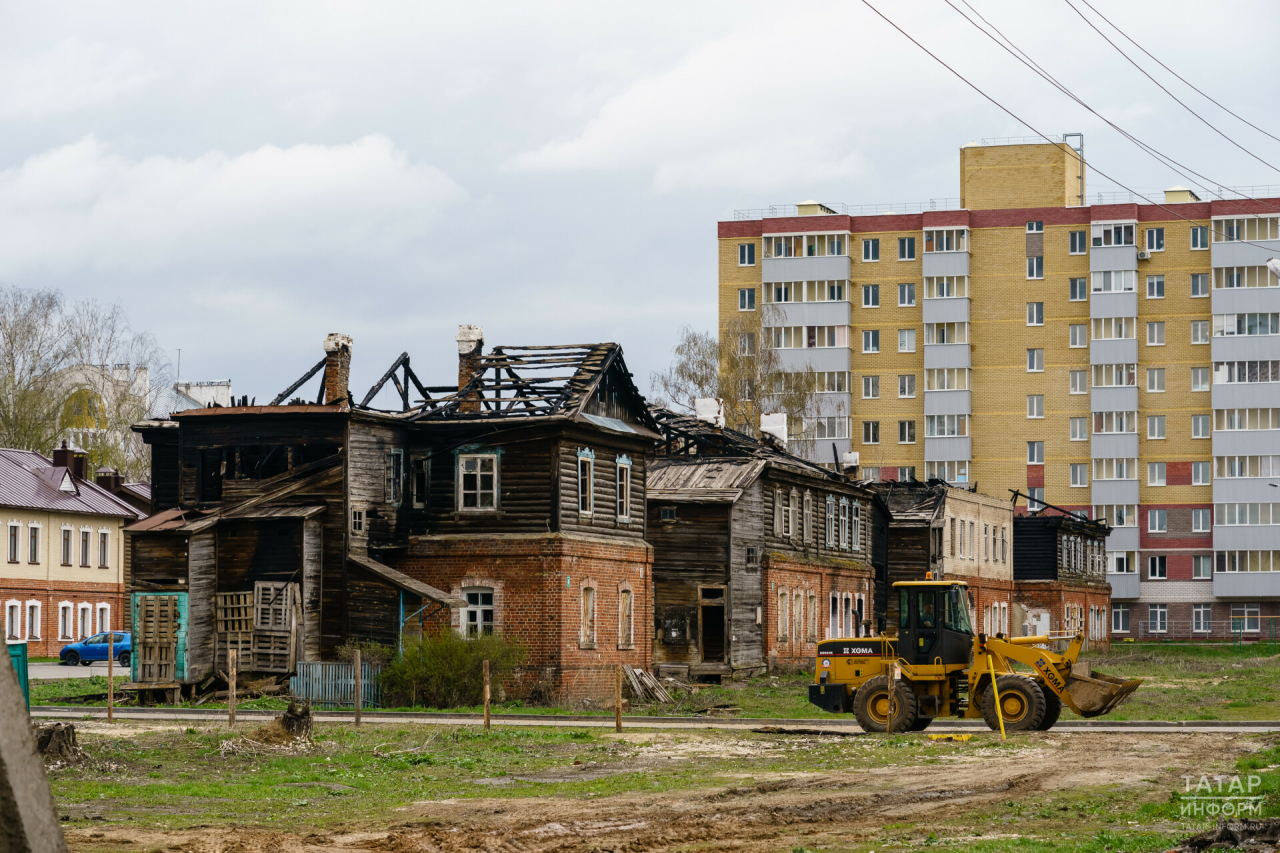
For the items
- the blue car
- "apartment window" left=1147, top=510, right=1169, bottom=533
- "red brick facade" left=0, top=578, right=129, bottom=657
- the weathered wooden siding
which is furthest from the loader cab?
"apartment window" left=1147, top=510, right=1169, bottom=533

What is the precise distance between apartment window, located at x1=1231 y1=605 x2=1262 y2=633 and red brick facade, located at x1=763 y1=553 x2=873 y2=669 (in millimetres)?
47115

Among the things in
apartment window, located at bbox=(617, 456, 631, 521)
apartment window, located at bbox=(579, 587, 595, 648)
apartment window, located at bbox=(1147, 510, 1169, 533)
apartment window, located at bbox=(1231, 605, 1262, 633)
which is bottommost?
apartment window, located at bbox=(1231, 605, 1262, 633)

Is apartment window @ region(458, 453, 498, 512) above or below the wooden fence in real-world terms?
above

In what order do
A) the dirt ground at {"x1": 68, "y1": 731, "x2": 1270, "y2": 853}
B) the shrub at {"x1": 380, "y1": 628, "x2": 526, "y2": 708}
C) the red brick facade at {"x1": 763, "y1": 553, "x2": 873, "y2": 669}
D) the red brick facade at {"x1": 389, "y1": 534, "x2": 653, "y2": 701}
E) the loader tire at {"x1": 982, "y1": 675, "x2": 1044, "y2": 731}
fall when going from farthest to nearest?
the red brick facade at {"x1": 763, "y1": 553, "x2": 873, "y2": 669}
the red brick facade at {"x1": 389, "y1": 534, "x2": 653, "y2": 701}
the shrub at {"x1": 380, "y1": 628, "x2": 526, "y2": 708}
the loader tire at {"x1": 982, "y1": 675, "x2": 1044, "y2": 731}
the dirt ground at {"x1": 68, "y1": 731, "x2": 1270, "y2": 853}

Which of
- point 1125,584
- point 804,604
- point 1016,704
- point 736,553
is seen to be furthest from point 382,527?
Answer: point 1125,584

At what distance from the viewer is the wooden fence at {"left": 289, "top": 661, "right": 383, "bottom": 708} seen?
34562 mm

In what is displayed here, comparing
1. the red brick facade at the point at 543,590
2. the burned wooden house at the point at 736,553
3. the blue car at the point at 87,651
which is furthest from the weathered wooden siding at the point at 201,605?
the blue car at the point at 87,651

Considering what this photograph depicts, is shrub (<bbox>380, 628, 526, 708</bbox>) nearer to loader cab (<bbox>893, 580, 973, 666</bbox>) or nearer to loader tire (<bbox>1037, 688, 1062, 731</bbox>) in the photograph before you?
loader cab (<bbox>893, 580, 973, 666</bbox>)

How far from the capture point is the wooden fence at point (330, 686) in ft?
113

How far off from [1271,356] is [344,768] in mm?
89998

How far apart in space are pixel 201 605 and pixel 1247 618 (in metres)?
77.9

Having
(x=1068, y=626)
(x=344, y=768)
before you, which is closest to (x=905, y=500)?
(x=1068, y=626)

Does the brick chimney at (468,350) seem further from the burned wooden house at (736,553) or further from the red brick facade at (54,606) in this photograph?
the red brick facade at (54,606)

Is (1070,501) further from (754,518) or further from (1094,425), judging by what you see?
(754,518)
